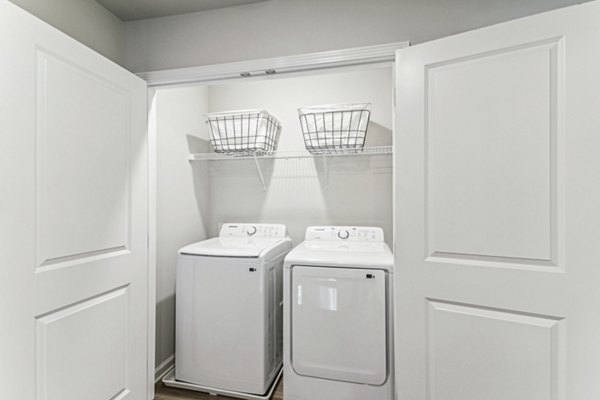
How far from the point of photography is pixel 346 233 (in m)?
2.40

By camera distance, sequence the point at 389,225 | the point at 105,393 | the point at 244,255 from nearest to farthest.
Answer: the point at 105,393, the point at 244,255, the point at 389,225

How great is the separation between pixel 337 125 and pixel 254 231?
1138 millimetres

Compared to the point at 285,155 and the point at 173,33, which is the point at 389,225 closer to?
the point at 285,155

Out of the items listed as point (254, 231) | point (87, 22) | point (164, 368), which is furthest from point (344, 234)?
point (87, 22)

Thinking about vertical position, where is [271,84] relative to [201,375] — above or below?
above

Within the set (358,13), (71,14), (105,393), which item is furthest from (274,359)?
(71,14)

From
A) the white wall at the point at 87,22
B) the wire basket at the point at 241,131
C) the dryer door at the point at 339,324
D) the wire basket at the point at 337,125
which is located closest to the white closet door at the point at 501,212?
the dryer door at the point at 339,324

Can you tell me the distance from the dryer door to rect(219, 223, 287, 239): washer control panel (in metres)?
0.73

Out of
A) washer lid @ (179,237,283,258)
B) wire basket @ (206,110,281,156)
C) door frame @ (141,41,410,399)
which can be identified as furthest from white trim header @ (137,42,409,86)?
washer lid @ (179,237,283,258)

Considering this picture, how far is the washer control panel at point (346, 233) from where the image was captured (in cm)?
237

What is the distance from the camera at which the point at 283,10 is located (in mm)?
1649

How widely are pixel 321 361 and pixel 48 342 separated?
136 centimetres

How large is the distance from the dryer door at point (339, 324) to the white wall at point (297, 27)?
129cm

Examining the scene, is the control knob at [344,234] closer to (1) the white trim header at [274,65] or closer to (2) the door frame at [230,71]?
(2) the door frame at [230,71]
